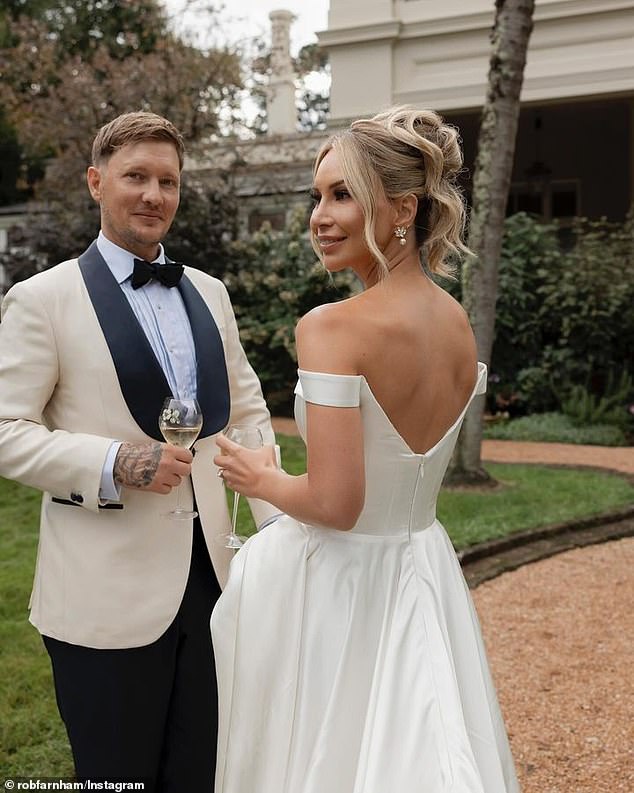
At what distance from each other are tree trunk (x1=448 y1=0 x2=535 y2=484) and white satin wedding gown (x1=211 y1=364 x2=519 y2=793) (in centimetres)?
579

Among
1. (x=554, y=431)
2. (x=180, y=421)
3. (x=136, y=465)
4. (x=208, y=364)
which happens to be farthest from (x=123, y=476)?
(x=554, y=431)

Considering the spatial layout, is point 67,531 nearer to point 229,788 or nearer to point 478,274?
point 229,788

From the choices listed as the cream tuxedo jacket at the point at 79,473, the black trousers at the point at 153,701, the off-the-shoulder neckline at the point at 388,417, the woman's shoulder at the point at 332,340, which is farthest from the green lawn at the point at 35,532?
the woman's shoulder at the point at 332,340

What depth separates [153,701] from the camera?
7.98ft

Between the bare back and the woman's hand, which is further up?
the bare back

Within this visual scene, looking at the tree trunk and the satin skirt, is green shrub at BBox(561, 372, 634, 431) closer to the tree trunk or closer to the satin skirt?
the tree trunk

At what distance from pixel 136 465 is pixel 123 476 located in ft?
0.14

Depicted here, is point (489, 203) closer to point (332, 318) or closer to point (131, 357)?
point (131, 357)

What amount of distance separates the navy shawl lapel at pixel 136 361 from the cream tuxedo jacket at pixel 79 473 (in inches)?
0.5

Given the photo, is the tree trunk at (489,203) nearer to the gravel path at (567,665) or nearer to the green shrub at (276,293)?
the gravel path at (567,665)

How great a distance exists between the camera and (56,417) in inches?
95.9

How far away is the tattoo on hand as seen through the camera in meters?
2.27

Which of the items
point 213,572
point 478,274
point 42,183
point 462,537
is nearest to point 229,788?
point 213,572

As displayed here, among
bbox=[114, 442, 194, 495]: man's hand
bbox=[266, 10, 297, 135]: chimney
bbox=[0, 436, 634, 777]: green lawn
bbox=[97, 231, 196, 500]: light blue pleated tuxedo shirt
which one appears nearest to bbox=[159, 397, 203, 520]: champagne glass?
bbox=[114, 442, 194, 495]: man's hand
